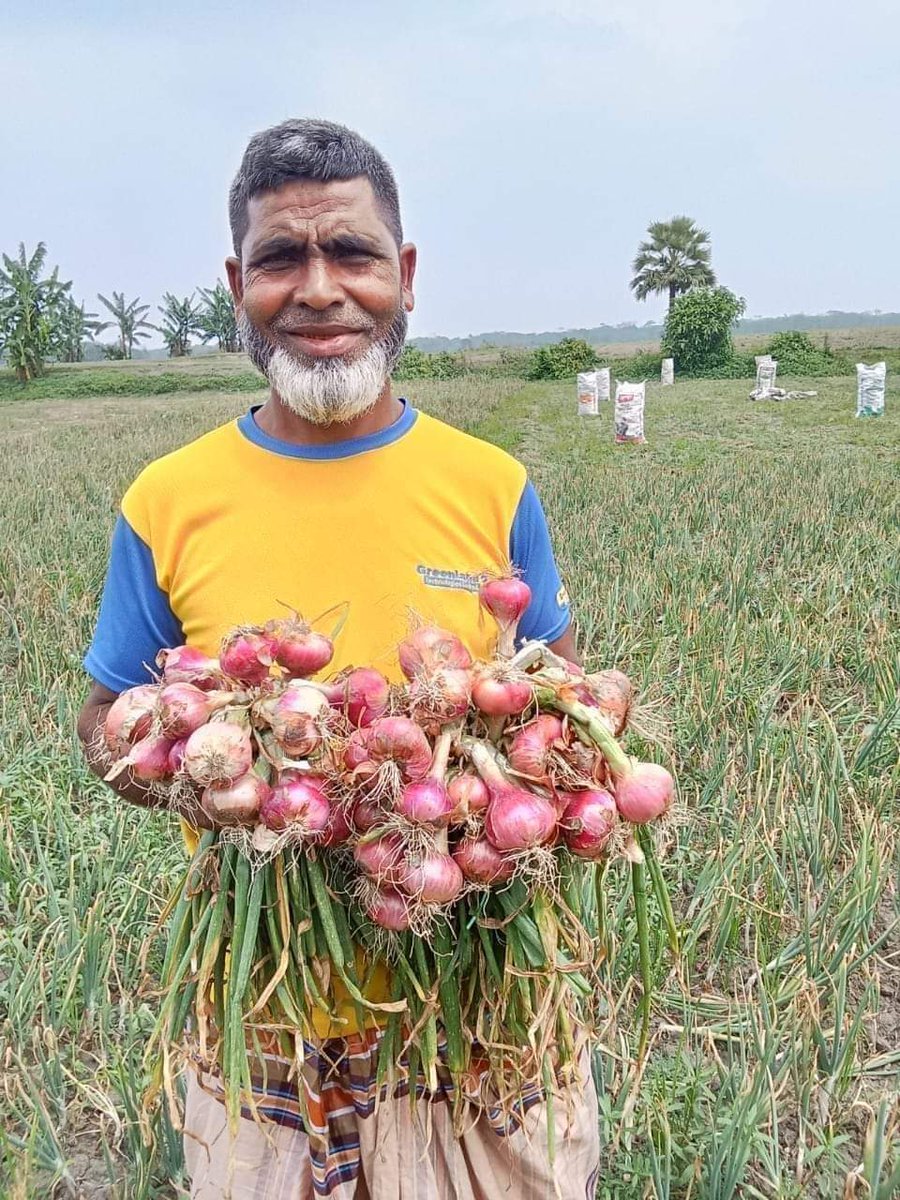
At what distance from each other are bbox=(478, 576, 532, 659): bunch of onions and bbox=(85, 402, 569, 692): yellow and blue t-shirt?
0.19 m

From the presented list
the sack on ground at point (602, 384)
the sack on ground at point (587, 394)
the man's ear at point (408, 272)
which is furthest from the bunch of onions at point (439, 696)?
the sack on ground at point (602, 384)

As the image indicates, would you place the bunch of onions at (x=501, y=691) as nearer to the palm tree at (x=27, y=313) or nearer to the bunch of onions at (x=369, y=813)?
the bunch of onions at (x=369, y=813)

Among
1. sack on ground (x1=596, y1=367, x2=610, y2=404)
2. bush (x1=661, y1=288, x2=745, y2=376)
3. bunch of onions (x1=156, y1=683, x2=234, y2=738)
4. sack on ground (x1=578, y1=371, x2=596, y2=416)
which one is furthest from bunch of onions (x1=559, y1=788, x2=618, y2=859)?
bush (x1=661, y1=288, x2=745, y2=376)

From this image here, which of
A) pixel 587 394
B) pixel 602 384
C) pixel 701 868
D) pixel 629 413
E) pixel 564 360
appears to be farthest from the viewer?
pixel 564 360

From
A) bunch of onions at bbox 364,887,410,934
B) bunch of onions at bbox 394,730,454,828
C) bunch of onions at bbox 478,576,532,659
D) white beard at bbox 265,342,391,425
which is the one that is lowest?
bunch of onions at bbox 364,887,410,934

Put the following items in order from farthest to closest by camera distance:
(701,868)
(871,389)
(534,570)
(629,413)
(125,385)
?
1. (125,385)
2. (871,389)
3. (629,413)
4. (701,868)
5. (534,570)

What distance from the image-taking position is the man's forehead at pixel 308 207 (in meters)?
1.20

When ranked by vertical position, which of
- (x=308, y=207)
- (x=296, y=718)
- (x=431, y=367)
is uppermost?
(x=431, y=367)

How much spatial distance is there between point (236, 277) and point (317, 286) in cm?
19

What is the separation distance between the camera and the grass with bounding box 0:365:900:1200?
1453 millimetres

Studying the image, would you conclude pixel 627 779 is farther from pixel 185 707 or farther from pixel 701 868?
pixel 701 868

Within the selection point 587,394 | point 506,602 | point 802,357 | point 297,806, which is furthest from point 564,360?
point 297,806

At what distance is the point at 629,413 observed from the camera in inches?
465

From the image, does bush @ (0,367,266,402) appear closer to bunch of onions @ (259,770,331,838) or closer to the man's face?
the man's face
